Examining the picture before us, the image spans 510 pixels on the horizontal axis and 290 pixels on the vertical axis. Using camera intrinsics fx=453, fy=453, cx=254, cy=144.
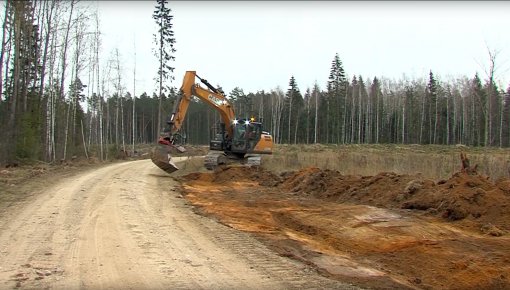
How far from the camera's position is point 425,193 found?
1171cm

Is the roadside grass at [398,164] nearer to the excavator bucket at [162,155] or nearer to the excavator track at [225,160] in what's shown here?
the excavator track at [225,160]

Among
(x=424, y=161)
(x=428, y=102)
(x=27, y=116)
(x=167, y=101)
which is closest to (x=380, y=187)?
(x=424, y=161)

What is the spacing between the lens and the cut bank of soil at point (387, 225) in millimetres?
6934

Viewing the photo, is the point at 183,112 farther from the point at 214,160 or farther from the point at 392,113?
the point at 392,113

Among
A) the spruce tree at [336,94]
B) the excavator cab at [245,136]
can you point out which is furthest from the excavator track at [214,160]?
the spruce tree at [336,94]

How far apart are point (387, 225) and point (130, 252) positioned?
536 centimetres

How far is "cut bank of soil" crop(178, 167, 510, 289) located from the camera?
273 inches

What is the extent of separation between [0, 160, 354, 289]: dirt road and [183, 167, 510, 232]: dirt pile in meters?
4.71

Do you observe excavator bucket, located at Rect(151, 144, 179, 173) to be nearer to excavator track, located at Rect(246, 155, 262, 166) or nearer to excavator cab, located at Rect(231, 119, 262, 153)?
excavator cab, located at Rect(231, 119, 262, 153)

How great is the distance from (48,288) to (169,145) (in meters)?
14.0

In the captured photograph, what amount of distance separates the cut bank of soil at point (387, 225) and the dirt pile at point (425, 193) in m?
0.02

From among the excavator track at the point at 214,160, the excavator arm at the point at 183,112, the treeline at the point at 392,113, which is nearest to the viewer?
the excavator arm at the point at 183,112

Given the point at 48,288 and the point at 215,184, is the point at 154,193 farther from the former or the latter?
the point at 48,288

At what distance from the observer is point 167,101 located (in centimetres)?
5284
